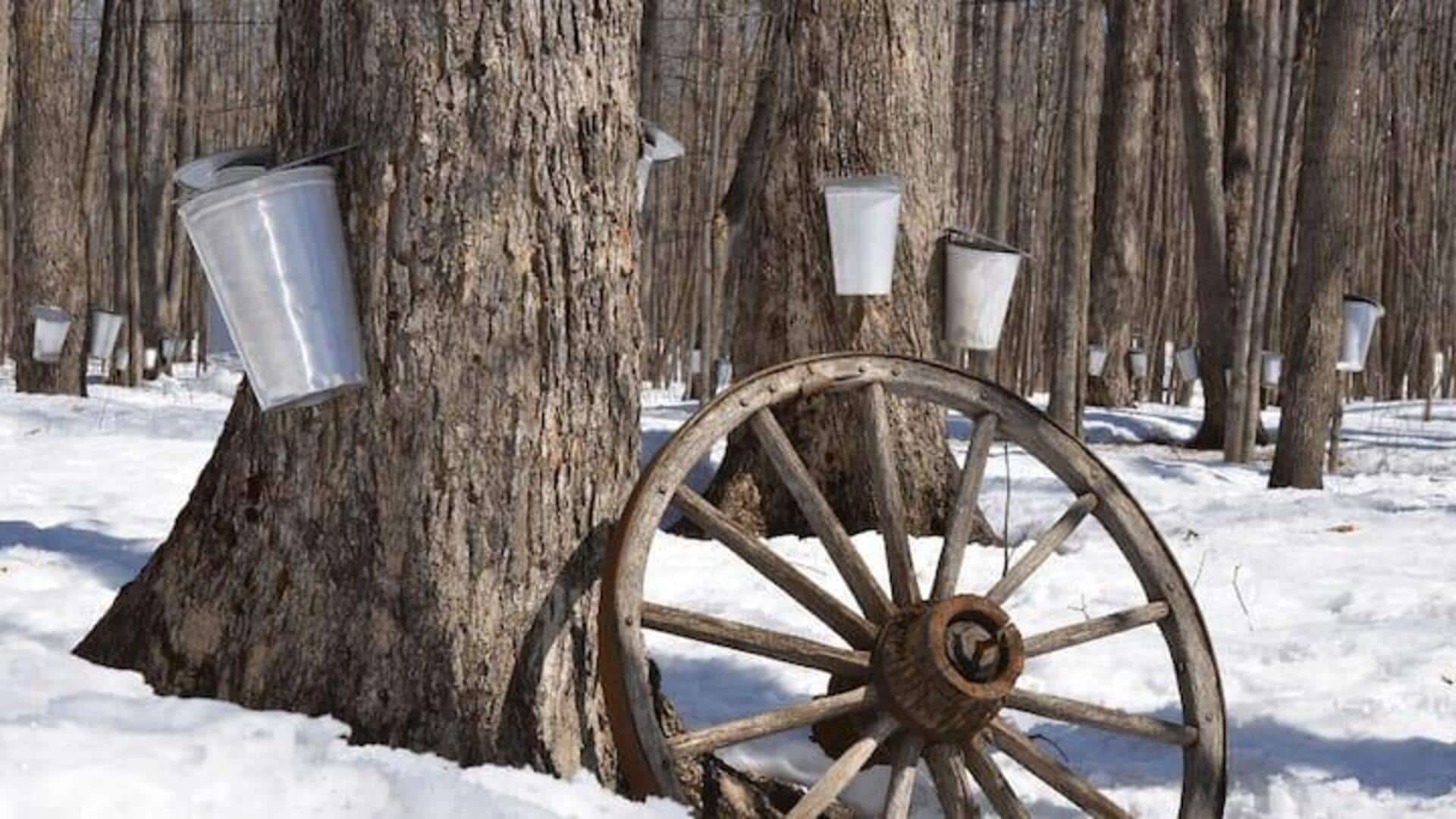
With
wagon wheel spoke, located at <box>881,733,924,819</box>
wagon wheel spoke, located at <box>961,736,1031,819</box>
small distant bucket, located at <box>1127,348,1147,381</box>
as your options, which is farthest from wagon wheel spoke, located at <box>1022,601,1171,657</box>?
small distant bucket, located at <box>1127,348,1147,381</box>

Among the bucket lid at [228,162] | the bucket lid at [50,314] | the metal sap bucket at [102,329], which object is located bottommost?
the metal sap bucket at [102,329]

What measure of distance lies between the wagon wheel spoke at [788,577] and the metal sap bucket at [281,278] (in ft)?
2.32

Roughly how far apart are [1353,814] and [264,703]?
2.26m

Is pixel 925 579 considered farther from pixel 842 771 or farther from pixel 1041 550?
pixel 842 771

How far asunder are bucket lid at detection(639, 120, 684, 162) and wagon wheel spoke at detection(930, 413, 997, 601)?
35.6 inches

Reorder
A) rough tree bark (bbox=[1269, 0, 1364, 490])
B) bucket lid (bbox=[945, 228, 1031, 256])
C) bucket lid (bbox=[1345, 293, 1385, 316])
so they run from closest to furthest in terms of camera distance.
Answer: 1. bucket lid (bbox=[945, 228, 1031, 256])
2. rough tree bark (bbox=[1269, 0, 1364, 490])
3. bucket lid (bbox=[1345, 293, 1385, 316])

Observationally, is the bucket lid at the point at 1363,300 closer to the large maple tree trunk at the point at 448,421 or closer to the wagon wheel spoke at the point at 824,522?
the wagon wheel spoke at the point at 824,522

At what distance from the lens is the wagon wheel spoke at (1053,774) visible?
2811 mm

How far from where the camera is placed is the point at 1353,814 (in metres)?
3.17

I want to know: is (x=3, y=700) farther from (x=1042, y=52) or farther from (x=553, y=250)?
(x=1042, y=52)

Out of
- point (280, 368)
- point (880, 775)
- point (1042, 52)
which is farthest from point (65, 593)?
point (1042, 52)

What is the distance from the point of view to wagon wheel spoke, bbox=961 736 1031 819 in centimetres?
277

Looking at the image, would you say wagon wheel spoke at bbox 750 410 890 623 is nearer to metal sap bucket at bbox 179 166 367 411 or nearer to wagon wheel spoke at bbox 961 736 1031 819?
wagon wheel spoke at bbox 961 736 1031 819

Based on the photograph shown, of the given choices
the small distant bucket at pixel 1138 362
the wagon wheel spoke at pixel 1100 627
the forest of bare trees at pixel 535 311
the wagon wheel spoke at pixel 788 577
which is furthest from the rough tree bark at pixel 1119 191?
the wagon wheel spoke at pixel 788 577
